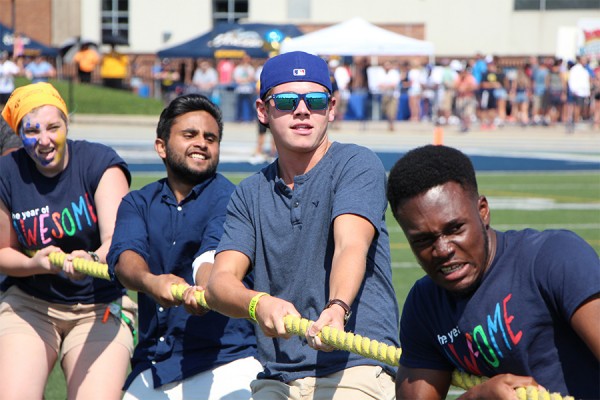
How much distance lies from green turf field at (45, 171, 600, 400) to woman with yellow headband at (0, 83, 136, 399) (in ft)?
12.9

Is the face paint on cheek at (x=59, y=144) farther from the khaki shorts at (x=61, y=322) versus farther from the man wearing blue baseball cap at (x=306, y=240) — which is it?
the man wearing blue baseball cap at (x=306, y=240)

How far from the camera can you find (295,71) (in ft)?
15.5

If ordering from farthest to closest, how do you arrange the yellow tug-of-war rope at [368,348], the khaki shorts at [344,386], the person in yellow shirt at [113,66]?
the person in yellow shirt at [113,66] < the khaki shorts at [344,386] < the yellow tug-of-war rope at [368,348]

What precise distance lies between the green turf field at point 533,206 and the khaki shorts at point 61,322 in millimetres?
3888

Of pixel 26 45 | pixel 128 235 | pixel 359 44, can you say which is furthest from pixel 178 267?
pixel 26 45

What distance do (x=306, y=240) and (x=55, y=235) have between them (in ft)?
6.59

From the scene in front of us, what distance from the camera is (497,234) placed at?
3.53 m

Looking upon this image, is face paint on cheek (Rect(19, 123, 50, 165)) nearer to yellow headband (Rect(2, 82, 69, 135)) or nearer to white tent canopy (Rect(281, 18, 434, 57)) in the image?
yellow headband (Rect(2, 82, 69, 135))

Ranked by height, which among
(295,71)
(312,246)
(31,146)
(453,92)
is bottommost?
(453,92)

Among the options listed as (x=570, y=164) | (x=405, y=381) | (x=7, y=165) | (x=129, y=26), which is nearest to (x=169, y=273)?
(x=7, y=165)

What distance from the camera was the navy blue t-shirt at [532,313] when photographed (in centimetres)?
325

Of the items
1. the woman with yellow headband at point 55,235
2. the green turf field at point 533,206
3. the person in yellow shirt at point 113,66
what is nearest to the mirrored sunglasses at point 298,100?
the woman with yellow headband at point 55,235

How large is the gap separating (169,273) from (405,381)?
1986 millimetres

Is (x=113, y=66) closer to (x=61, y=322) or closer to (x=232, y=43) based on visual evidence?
(x=232, y=43)
